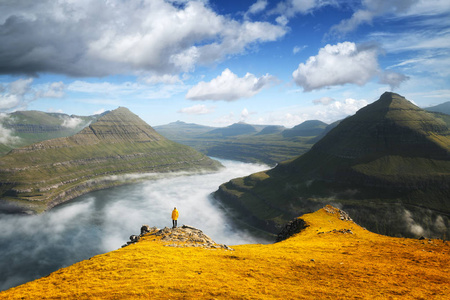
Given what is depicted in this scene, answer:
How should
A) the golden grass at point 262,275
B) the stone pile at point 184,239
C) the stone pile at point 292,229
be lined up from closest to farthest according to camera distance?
the golden grass at point 262,275 → the stone pile at point 184,239 → the stone pile at point 292,229

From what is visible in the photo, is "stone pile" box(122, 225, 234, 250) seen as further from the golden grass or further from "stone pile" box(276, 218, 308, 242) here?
"stone pile" box(276, 218, 308, 242)

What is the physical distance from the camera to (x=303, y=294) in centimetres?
2214

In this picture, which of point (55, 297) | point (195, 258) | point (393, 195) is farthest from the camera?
point (393, 195)

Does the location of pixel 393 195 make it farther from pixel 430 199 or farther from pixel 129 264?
pixel 129 264

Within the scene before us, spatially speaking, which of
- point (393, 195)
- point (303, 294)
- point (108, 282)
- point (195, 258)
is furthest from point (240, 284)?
point (393, 195)

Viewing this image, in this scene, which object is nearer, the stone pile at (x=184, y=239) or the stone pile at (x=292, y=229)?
the stone pile at (x=184, y=239)

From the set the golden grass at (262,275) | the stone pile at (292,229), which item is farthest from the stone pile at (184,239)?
the stone pile at (292,229)

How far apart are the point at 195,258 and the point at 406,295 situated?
23.7 m

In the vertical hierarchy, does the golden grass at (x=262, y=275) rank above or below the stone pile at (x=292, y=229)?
above

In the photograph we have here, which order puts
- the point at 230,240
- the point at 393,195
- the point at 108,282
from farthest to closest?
the point at 230,240 → the point at 393,195 → the point at 108,282

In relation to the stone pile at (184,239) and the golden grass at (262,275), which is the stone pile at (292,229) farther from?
the stone pile at (184,239)

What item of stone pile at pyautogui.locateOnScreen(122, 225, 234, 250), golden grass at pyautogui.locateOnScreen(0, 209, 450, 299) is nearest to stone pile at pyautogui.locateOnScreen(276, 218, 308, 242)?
golden grass at pyautogui.locateOnScreen(0, 209, 450, 299)

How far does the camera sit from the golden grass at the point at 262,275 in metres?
22.5

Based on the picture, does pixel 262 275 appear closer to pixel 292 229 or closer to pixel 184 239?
pixel 184 239
